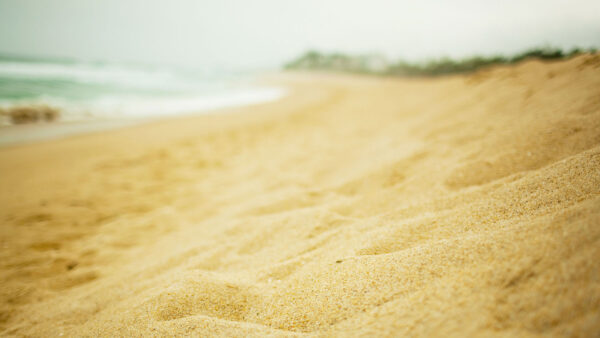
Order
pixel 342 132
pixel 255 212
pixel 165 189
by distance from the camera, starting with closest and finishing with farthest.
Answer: pixel 255 212, pixel 165 189, pixel 342 132

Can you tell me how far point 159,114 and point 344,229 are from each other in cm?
719

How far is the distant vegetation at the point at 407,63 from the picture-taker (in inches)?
179

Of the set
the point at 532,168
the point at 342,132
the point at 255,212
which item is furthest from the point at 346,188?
the point at 342,132

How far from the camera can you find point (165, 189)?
283 centimetres

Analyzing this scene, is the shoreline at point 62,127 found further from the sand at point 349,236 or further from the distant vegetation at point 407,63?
the distant vegetation at point 407,63

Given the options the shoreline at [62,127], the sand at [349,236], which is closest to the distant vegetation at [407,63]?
the sand at [349,236]

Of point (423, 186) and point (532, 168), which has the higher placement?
point (532, 168)

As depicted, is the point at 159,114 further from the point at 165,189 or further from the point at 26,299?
the point at 26,299

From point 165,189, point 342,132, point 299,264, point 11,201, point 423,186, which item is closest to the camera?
point 299,264

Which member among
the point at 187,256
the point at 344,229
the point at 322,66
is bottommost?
the point at 187,256

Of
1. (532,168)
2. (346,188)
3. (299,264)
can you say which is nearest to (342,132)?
(346,188)

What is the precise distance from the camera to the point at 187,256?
5.14 ft

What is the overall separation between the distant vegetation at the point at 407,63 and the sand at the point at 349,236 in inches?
78.6

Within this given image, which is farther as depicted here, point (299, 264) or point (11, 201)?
point (11, 201)
